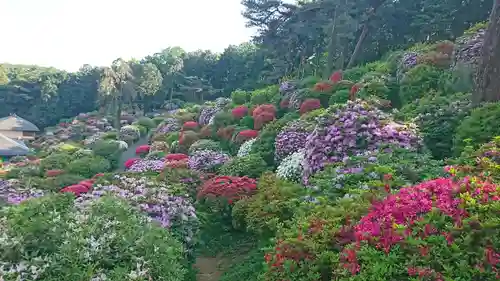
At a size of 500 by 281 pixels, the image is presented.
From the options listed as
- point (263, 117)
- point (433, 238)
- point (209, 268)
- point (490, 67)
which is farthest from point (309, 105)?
point (433, 238)

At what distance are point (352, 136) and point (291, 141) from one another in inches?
138

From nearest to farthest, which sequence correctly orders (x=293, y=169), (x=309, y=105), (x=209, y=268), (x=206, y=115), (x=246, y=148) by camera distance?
1. (x=209, y=268)
2. (x=293, y=169)
3. (x=246, y=148)
4. (x=309, y=105)
5. (x=206, y=115)

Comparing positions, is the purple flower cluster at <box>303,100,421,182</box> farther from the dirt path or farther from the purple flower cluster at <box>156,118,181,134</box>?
the purple flower cluster at <box>156,118,181,134</box>

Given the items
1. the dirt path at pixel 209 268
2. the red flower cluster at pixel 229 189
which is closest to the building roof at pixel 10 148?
the red flower cluster at pixel 229 189

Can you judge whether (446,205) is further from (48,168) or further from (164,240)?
(48,168)

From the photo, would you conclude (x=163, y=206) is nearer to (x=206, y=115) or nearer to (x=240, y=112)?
(x=240, y=112)

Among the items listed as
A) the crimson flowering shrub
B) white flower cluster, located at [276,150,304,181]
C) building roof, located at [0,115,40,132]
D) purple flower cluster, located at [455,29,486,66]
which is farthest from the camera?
building roof, located at [0,115,40,132]

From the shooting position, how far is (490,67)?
8.11 m

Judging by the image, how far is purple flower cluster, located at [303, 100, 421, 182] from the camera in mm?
7773

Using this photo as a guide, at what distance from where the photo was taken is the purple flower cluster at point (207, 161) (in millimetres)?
13820

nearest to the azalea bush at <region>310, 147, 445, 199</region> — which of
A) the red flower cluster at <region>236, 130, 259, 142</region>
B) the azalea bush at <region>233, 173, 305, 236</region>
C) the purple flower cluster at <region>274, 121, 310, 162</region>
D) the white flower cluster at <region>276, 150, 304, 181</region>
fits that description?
the azalea bush at <region>233, 173, 305, 236</region>

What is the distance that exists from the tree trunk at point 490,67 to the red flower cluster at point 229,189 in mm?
4516

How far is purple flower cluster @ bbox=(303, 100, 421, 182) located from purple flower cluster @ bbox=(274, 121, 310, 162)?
2581 mm

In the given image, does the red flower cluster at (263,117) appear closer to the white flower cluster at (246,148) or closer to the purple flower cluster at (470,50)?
the white flower cluster at (246,148)
